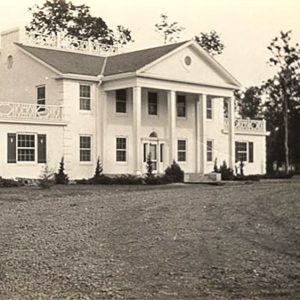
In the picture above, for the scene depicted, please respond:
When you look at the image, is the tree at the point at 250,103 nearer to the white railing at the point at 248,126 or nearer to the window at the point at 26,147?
the white railing at the point at 248,126

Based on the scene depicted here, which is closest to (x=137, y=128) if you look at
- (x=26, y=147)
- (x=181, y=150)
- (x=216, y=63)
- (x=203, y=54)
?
(x=26, y=147)

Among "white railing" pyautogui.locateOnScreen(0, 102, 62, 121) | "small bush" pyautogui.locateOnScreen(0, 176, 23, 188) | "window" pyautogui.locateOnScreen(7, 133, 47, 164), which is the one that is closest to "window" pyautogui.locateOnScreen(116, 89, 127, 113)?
"white railing" pyautogui.locateOnScreen(0, 102, 62, 121)

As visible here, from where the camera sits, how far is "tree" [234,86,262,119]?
261 ft

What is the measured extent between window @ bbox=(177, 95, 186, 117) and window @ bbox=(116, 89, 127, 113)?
383cm

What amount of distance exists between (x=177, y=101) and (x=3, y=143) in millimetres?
11901

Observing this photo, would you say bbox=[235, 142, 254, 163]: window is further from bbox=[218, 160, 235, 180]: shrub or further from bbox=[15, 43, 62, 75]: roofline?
bbox=[15, 43, 62, 75]: roofline

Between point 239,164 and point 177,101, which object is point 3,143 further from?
point 239,164

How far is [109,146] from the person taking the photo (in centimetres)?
4028

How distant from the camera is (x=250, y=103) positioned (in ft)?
264

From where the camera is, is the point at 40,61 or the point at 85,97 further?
the point at 40,61

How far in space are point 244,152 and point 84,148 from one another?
42.1ft

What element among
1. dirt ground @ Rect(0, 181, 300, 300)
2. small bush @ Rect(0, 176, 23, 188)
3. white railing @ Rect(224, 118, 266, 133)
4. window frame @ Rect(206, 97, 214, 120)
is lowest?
dirt ground @ Rect(0, 181, 300, 300)

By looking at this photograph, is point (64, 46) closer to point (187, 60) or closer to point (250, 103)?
point (187, 60)

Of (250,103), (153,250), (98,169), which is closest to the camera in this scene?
(153,250)
